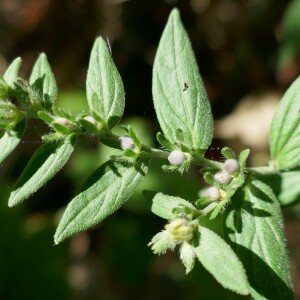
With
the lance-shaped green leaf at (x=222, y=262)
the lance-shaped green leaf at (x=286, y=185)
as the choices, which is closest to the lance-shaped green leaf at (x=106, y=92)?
the lance-shaped green leaf at (x=222, y=262)

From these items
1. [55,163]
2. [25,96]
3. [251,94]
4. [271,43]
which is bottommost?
[251,94]

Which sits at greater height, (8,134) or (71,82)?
(8,134)

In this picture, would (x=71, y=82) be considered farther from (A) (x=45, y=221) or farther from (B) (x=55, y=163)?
(B) (x=55, y=163)

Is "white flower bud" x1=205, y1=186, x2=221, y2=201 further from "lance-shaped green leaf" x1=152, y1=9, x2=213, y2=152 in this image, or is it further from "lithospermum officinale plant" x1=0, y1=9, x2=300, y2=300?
"lance-shaped green leaf" x1=152, y1=9, x2=213, y2=152

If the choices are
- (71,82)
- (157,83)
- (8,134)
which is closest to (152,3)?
(71,82)

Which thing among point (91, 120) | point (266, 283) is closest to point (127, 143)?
point (91, 120)

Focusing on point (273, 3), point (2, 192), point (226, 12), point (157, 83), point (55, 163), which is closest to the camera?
point (55, 163)

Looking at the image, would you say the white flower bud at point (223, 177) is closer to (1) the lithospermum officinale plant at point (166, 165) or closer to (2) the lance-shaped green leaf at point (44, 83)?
(1) the lithospermum officinale plant at point (166, 165)
